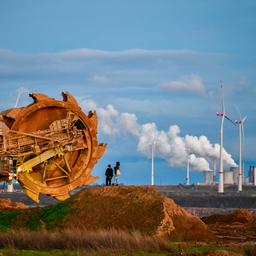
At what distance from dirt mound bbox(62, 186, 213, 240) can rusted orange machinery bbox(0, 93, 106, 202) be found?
3444 millimetres

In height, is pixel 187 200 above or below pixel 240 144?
below

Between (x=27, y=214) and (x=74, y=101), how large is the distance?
225 inches

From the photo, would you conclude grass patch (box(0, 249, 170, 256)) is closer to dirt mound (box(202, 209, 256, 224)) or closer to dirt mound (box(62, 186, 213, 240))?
dirt mound (box(62, 186, 213, 240))

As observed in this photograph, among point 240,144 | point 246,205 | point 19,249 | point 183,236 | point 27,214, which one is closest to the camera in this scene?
point 19,249

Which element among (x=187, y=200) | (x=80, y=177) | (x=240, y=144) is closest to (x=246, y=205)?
(x=187, y=200)

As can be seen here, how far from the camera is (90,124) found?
46875 mm

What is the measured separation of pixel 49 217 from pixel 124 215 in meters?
3.46

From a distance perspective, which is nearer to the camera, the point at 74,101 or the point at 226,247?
the point at 226,247

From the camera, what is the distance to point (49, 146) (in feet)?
150

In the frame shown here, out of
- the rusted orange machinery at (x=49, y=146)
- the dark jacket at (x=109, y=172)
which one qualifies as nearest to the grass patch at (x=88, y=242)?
the rusted orange machinery at (x=49, y=146)

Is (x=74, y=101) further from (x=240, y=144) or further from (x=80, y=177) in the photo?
(x=240, y=144)

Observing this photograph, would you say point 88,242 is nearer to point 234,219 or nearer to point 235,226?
point 235,226

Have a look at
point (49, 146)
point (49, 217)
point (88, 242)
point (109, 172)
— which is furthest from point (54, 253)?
point (109, 172)

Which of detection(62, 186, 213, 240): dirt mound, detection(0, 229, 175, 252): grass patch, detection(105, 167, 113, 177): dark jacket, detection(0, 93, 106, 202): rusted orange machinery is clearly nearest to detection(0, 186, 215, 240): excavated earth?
detection(62, 186, 213, 240): dirt mound
